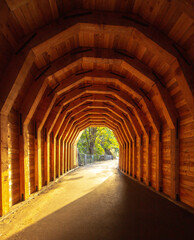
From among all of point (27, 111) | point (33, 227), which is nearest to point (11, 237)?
point (33, 227)

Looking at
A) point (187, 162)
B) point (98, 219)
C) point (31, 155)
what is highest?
point (31, 155)

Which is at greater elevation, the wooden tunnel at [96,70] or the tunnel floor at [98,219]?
the wooden tunnel at [96,70]

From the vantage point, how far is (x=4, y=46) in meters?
3.80

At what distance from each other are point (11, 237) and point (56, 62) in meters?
5.34

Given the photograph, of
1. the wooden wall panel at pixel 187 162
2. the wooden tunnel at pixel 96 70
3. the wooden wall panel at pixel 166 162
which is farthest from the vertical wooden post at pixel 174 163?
the wooden wall panel at pixel 166 162

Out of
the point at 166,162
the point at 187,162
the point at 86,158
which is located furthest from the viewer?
the point at 86,158

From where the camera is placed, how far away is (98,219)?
13.5 ft

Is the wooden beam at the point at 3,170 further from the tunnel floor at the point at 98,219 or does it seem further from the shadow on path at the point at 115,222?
the shadow on path at the point at 115,222

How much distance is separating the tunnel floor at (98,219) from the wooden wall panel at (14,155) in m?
0.43

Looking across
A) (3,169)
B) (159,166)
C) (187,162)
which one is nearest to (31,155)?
(3,169)

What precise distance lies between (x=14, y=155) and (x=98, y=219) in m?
3.50

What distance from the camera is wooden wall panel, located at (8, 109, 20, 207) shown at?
16.0 ft

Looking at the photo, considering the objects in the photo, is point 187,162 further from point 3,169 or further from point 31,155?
point 31,155

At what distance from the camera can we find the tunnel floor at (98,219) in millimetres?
3408
